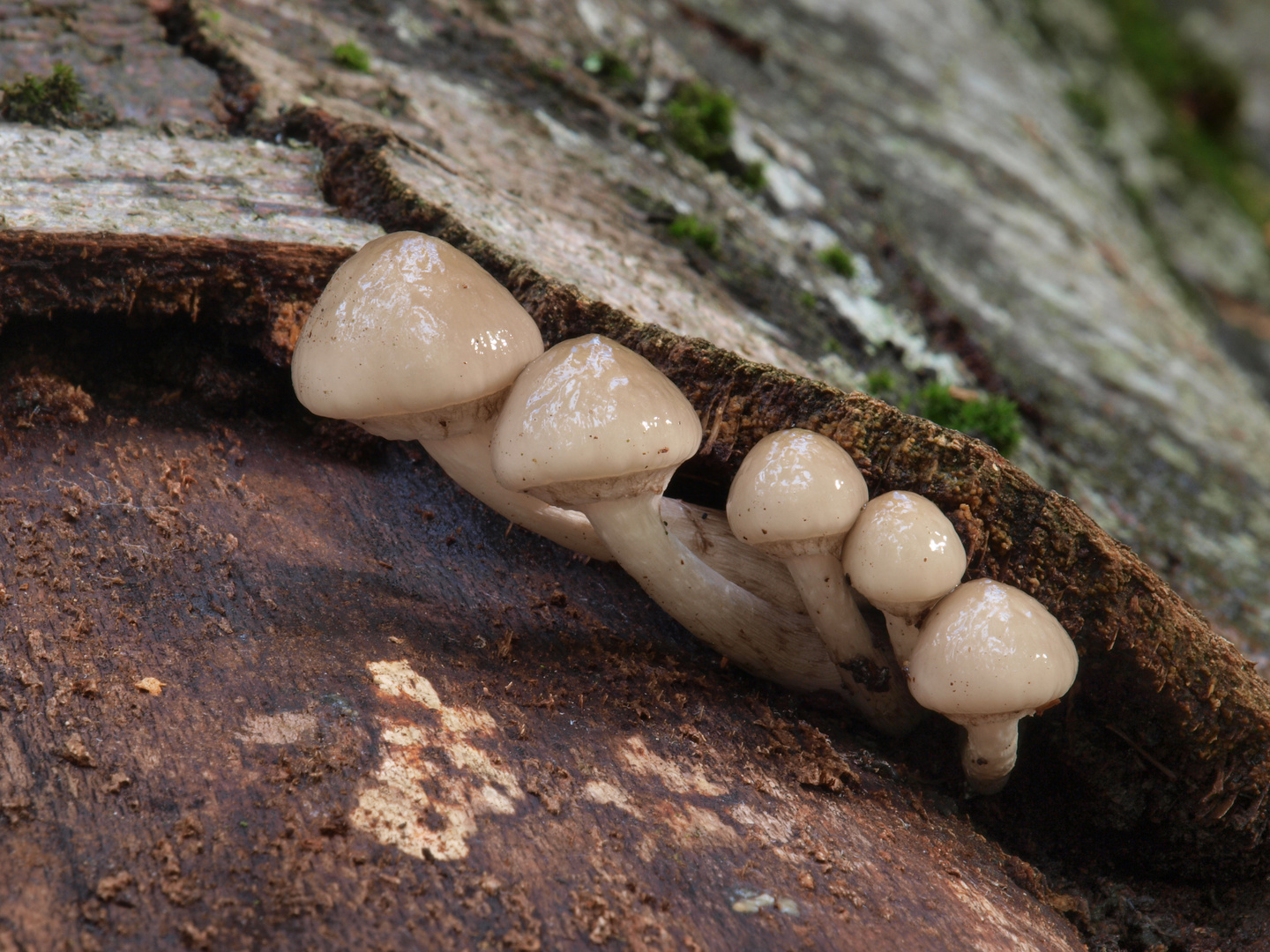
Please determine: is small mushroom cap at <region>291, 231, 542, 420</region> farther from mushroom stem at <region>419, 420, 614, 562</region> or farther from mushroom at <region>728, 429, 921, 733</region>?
mushroom at <region>728, 429, 921, 733</region>

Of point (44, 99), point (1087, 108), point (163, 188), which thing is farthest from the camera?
point (1087, 108)

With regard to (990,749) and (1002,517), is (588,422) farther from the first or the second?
(990,749)

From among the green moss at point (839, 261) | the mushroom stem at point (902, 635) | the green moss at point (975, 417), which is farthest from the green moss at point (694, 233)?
the mushroom stem at point (902, 635)

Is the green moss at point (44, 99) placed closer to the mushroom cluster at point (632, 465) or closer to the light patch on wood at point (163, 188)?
the light patch on wood at point (163, 188)

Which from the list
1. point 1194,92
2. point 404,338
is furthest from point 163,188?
point 1194,92

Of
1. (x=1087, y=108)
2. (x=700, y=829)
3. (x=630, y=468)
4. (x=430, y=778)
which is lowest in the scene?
(x=430, y=778)

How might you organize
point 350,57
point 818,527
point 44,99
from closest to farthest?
point 818,527 → point 44,99 → point 350,57

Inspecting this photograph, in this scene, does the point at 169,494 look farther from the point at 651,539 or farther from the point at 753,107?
the point at 753,107

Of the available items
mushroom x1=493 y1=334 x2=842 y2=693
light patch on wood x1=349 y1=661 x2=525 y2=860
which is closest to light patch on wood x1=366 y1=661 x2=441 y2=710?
light patch on wood x1=349 y1=661 x2=525 y2=860
